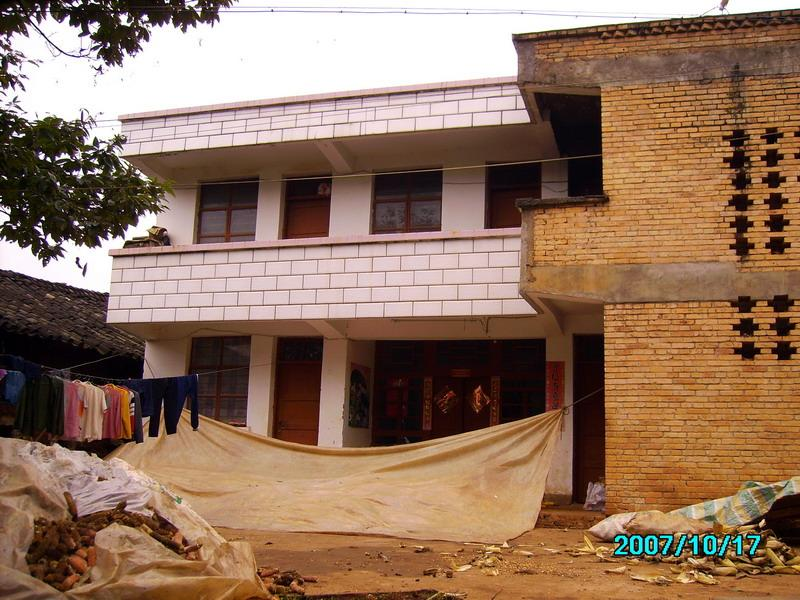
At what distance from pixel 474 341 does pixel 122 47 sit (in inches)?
333

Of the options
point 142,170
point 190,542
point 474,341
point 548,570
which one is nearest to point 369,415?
point 474,341

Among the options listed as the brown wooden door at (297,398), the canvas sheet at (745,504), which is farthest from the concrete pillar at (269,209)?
the canvas sheet at (745,504)

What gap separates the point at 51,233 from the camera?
792cm

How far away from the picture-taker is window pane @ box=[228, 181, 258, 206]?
1485 cm

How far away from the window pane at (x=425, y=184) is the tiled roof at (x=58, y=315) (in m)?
7.04

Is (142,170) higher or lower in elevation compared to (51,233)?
higher

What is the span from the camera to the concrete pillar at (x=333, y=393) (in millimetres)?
13594

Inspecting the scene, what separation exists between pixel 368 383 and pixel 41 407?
728 cm

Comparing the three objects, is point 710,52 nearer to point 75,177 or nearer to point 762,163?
point 762,163

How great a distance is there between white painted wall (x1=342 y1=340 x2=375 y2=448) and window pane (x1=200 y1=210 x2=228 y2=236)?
3.34 m

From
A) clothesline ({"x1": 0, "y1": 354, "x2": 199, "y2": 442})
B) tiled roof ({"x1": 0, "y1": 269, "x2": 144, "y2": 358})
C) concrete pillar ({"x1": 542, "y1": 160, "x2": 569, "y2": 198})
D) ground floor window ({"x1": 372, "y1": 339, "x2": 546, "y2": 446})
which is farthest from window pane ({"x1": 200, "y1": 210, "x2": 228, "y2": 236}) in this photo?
concrete pillar ({"x1": 542, "y1": 160, "x2": 569, "y2": 198})

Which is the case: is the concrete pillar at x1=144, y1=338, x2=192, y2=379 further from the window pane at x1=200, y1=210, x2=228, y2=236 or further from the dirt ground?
the dirt ground

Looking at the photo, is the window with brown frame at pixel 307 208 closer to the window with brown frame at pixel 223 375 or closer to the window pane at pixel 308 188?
the window pane at pixel 308 188

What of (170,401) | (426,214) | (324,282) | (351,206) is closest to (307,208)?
(351,206)
